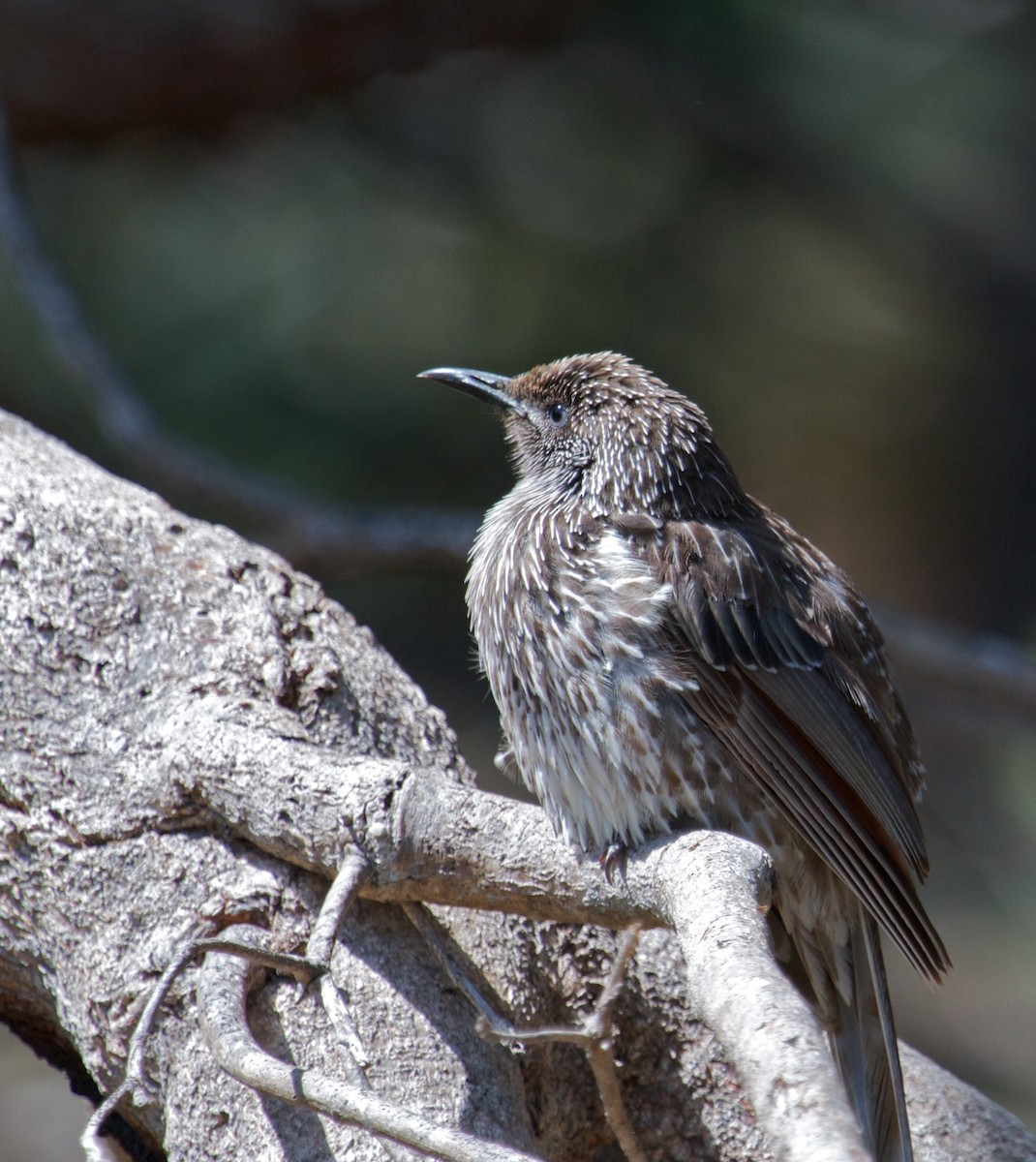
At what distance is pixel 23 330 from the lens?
7.12m

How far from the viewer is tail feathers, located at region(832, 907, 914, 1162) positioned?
9.06 feet

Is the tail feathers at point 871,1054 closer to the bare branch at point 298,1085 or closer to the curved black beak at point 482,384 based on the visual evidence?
the bare branch at point 298,1085

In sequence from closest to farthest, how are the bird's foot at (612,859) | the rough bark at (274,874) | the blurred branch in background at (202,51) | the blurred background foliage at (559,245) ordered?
the rough bark at (274,874)
the bird's foot at (612,859)
the blurred branch in background at (202,51)
the blurred background foliage at (559,245)

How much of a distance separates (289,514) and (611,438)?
2419 mm

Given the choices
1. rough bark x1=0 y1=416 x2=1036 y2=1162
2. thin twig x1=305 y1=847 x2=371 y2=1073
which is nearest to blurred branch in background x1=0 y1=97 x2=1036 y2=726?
→ rough bark x1=0 y1=416 x2=1036 y2=1162

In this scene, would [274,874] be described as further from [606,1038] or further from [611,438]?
[611,438]

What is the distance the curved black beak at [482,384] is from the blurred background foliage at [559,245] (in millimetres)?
3022

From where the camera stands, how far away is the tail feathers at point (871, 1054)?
276 centimetres

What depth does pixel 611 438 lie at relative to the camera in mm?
3365

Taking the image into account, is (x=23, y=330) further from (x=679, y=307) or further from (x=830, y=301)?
(x=830, y=301)

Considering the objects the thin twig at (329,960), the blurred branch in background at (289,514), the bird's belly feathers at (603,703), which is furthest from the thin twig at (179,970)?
the blurred branch in background at (289,514)

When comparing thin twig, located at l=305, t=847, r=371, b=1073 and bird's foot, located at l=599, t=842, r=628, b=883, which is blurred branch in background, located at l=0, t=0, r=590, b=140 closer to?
bird's foot, located at l=599, t=842, r=628, b=883

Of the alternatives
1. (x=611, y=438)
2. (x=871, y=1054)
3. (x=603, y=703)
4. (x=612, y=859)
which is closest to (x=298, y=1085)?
(x=612, y=859)

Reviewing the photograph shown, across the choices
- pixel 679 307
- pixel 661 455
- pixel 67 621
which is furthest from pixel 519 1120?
pixel 679 307
